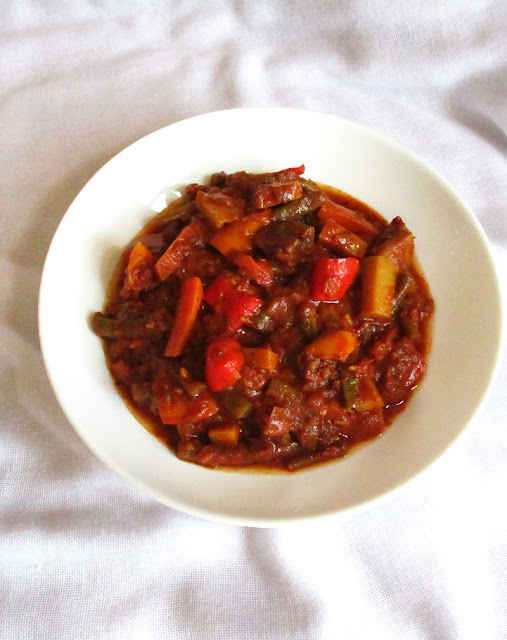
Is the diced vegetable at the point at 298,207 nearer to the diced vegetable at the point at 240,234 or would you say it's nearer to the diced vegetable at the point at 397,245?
the diced vegetable at the point at 240,234

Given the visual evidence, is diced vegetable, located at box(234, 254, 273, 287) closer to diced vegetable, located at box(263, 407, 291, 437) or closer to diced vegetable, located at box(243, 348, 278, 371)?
diced vegetable, located at box(243, 348, 278, 371)

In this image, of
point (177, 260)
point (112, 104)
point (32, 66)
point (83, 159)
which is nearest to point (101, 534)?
point (177, 260)

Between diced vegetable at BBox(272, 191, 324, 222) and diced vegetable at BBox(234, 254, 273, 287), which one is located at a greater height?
diced vegetable at BBox(272, 191, 324, 222)

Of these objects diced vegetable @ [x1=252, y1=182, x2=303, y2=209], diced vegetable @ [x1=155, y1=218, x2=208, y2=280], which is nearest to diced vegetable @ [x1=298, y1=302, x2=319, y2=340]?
diced vegetable @ [x1=252, y1=182, x2=303, y2=209]

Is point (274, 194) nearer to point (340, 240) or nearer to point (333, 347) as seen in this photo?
point (340, 240)

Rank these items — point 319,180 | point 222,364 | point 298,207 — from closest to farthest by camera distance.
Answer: point 222,364
point 298,207
point 319,180

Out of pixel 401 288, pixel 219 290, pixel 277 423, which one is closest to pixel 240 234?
pixel 219 290

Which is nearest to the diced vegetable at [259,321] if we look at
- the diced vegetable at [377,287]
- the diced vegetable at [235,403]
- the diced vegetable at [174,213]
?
the diced vegetable at [235,403]
